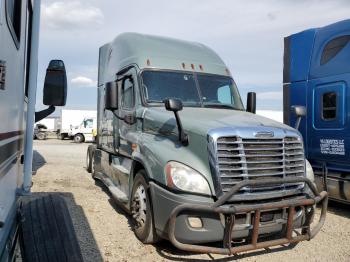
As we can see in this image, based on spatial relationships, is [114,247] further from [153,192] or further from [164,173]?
[164,173]

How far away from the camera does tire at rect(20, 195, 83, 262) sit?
2.83 metres

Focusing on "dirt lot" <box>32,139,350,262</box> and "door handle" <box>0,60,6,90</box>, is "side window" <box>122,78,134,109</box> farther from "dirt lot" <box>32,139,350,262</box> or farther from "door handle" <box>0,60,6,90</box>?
"door handle" <box>0,60,6,90</box>

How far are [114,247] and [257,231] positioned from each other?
1.99m

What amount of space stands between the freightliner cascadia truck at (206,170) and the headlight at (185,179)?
0.01 meters

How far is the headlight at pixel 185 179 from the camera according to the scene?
4273 mm

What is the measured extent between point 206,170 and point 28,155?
2057mm

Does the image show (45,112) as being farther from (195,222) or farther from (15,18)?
→ (195,222)

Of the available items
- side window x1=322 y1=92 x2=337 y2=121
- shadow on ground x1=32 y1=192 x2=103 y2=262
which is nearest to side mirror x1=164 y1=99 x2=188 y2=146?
shadow on ground x1=32 y1=192 x2=103 y2=262

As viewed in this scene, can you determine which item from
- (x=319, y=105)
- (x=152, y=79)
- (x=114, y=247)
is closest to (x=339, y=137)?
(x=319, y=105)

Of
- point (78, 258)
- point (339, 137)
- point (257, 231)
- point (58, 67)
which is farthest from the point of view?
point (339, 137)

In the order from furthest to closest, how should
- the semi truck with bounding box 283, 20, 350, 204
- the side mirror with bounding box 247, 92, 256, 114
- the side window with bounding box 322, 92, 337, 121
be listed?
1. the side window with bounding box 322, 92, 337, 121
2. the semi truck with bounding box 283, 20, 350, 204
3. the side mirror with bounding box 247, 92, 256, 114

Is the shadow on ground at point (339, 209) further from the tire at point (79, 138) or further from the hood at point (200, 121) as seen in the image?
the tire at point (79, 138)

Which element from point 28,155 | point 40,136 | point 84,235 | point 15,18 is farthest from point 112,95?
point 40,136

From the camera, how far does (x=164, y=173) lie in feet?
14.6
